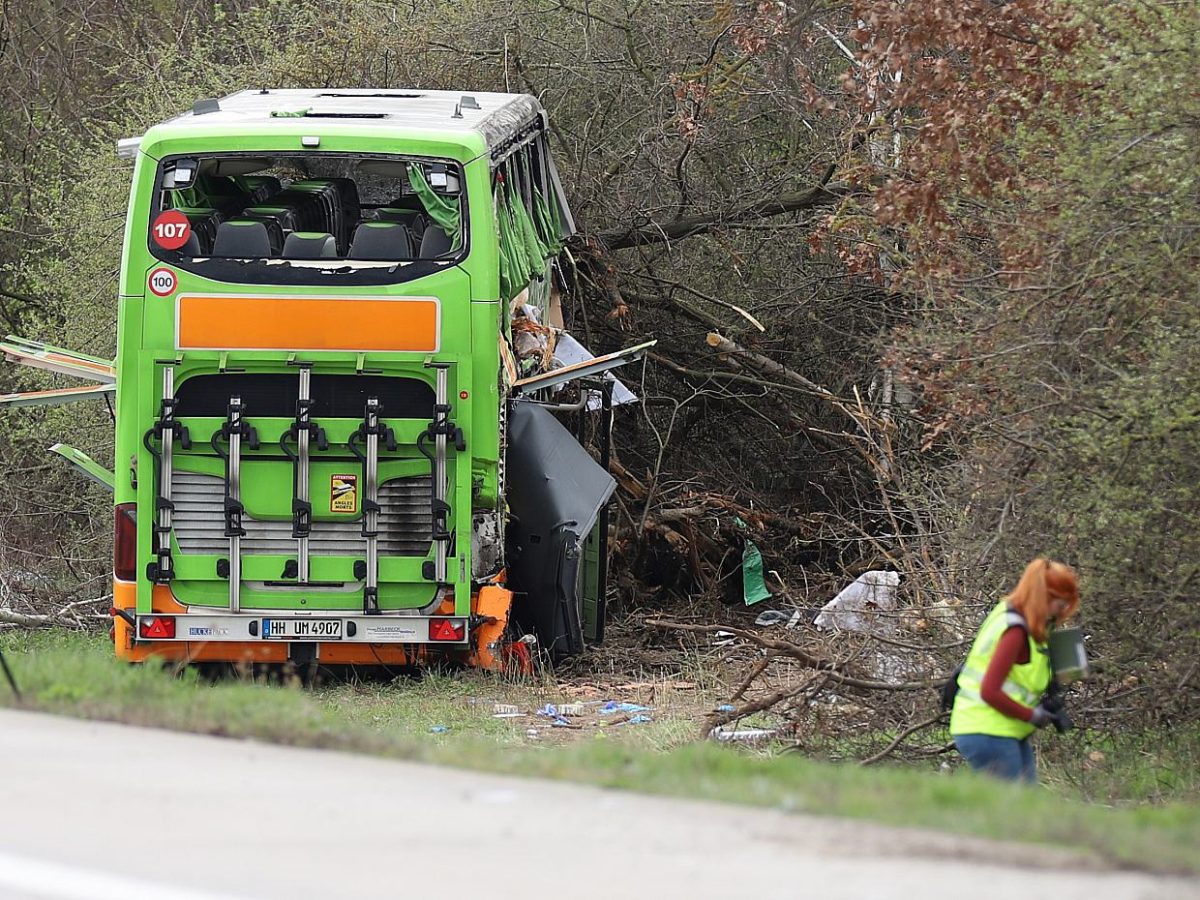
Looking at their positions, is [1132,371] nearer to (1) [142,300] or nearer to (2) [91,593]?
(1) [142,300]

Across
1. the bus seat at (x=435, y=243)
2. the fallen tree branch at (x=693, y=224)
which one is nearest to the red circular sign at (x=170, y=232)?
the bus seat at (x=435, y=243)

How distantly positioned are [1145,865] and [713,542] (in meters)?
12.6

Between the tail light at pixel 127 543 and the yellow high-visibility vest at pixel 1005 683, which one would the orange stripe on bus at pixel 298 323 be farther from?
the yellow high-visibility vest at pixel 1005 683

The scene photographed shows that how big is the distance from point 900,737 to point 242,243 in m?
5.54

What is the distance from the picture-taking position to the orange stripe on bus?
1201 centimetres

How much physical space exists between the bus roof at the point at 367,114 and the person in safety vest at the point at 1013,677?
6.17 metres

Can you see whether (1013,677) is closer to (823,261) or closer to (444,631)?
(444,631)

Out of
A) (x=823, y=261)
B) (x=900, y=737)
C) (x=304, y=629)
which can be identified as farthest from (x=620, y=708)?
(x=823, y=261)

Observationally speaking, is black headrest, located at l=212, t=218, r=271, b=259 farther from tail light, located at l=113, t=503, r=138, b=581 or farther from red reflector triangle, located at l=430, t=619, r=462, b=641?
red reflector triangle, located at l=430, t=619, r=462, b=641

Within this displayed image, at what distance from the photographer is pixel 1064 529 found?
9.87 meters

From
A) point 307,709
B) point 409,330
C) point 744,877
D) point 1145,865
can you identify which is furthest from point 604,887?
point 409,330

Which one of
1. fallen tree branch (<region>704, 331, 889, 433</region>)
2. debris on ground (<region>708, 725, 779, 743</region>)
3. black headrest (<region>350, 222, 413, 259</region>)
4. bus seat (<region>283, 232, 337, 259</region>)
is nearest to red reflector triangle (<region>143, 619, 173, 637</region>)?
bus seat (<region>283, 232, 337, 259</region>)

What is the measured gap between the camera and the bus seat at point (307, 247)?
40.0ft

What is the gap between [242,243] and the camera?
39.9 feet
